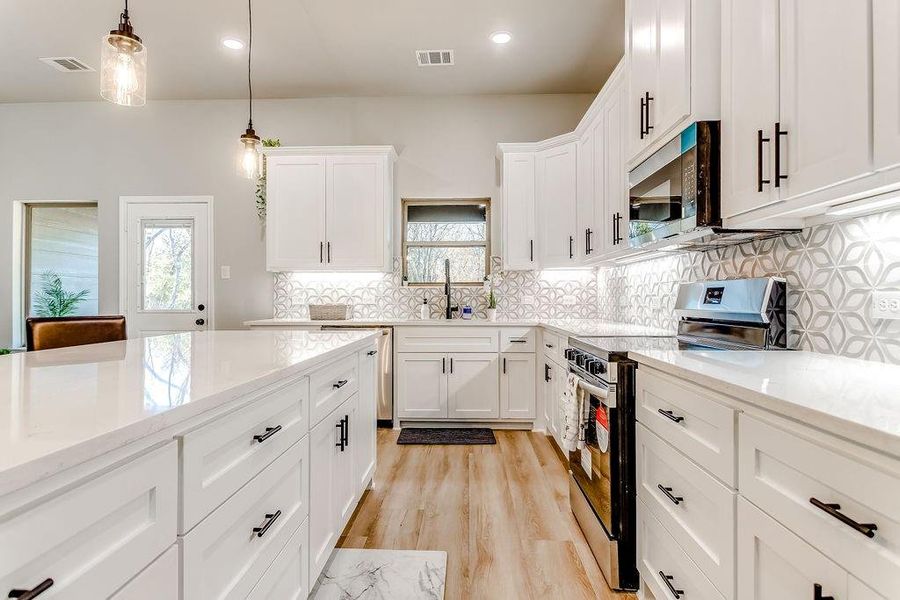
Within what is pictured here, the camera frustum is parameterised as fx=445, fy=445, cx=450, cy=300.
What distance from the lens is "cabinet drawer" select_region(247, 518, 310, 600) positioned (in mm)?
1156

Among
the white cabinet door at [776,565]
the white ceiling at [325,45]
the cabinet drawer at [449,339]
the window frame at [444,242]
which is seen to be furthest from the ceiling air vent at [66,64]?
the white cabinet door at [776,565]

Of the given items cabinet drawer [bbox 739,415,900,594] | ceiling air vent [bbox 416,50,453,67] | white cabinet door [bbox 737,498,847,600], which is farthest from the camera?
ceiling air vent [bbox 416,50,453,67]

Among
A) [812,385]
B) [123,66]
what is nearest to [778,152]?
[812,385]

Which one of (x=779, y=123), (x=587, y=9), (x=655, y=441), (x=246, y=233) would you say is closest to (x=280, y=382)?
(x=655, y=441)

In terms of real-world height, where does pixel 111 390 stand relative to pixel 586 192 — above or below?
below

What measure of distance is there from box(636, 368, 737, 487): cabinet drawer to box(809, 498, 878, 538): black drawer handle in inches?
10.9

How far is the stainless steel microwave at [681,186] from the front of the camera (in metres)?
1.68

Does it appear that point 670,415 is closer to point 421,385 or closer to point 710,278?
point 710,278

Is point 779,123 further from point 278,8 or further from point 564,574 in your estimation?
point 278,8

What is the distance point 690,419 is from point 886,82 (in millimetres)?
923

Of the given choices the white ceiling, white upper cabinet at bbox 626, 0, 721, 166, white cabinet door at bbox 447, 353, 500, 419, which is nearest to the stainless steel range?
white upper cabinet at bbox 626, 0, 721, 166

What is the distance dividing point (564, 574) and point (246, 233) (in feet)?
13.3

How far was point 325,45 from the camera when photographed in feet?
11.5

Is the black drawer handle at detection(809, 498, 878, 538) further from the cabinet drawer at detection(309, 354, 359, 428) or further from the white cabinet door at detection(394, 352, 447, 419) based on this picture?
the white cabinet door at detection(394, 352, 447, 419)
